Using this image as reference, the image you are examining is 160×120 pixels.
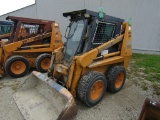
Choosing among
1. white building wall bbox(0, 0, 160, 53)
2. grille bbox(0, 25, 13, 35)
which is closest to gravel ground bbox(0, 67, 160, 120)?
grille bbox(0, 25, 13, 35)

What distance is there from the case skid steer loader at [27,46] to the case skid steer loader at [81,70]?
1.82 meters

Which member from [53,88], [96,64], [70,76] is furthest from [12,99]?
[96,64]

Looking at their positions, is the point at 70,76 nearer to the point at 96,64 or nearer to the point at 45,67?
the point at 96,64

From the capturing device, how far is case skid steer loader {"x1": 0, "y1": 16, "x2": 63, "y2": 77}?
5.54 meters

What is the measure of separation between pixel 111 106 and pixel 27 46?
3821 millimetres

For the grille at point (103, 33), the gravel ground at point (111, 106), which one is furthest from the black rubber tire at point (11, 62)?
the grille at point (103, 33)

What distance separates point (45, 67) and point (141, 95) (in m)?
3.54

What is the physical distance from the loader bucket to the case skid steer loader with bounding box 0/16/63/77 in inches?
71.6

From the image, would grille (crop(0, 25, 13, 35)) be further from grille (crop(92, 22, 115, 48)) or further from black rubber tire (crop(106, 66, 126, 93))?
black rubber tire (crop(106, 66, 126, 93))

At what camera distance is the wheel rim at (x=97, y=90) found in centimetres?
344

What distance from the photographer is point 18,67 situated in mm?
5590

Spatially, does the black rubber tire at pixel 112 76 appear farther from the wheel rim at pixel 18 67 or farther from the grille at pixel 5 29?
the grille at pixel 5 29

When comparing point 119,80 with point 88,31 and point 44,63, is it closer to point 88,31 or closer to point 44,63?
point 88,31

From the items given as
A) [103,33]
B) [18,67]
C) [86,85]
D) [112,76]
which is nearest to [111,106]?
[112,76]
